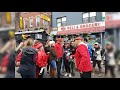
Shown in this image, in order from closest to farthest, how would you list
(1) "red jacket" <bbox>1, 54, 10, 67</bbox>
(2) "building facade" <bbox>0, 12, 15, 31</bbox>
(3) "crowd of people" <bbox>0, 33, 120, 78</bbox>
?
(3) "crowd of people" <bbox>0, 33, 120, 78</bbox> < (1) "red jacket" <bbox>1, 54, 10, 67</bbox> < (2) "building facade" <bbox>0, 12, 15, 31</bbox>

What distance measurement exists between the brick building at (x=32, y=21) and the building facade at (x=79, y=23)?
188mm

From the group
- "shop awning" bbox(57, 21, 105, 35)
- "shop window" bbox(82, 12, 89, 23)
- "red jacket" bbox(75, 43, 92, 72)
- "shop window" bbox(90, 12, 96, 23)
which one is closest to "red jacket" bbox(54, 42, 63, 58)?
"shop awning" bbox(57, 21, 105, 35)

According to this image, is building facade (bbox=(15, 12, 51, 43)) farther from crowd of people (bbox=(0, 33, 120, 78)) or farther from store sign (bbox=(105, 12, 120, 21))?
store sign (bbox=(105, 12, 120, 21))

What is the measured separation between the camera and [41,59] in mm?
4660

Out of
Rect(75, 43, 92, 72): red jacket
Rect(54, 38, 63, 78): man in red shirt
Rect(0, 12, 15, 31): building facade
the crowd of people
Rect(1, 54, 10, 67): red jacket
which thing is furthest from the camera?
Rect(54, 38, 63, 78): man in red shirt

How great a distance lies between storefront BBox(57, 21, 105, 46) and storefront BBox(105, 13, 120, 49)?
0.13m

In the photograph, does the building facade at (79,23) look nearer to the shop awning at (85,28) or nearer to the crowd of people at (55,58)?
the shop awning at (85,28)

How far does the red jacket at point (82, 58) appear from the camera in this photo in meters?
4.19

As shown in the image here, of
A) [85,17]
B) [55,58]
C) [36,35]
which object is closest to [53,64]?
[55,58]

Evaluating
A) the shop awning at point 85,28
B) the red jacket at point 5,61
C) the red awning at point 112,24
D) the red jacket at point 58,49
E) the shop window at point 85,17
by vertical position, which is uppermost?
the shop window at point 85,17

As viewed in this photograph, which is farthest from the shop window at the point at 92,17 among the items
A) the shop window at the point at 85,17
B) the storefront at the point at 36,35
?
Answer: the storefront at the point at 36,35

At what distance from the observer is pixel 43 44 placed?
4691 millimetres

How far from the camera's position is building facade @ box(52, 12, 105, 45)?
4645 mm
